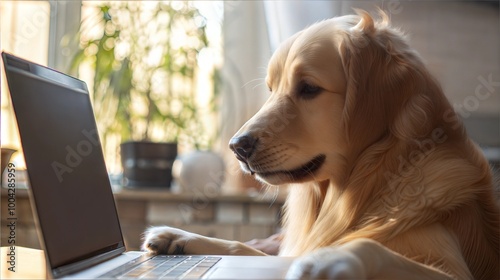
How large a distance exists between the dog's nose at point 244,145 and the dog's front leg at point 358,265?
1.50ft

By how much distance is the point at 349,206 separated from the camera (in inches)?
44.3

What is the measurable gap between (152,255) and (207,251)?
4.3 inches

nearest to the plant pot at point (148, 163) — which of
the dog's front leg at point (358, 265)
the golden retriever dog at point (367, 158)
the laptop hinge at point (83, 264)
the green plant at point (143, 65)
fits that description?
the green plant at point (143, 65)

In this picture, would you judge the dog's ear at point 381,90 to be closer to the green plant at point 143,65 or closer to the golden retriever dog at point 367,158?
the golden retriever dog at point 367,158

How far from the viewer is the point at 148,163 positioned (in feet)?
8.61

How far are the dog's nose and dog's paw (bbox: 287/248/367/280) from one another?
52 centimetres

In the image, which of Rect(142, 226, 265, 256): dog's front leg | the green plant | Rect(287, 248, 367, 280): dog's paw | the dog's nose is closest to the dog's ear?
the dog's nose

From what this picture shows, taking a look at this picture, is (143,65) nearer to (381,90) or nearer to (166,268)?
(381,90)

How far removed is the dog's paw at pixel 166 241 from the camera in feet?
3.58

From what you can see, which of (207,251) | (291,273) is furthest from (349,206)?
(291,273)

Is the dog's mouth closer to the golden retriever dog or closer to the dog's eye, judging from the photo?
the golden retriever dog

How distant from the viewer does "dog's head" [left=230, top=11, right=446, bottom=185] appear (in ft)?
3.79

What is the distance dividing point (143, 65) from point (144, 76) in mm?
51

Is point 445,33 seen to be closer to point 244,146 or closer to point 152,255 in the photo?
point 244,146
